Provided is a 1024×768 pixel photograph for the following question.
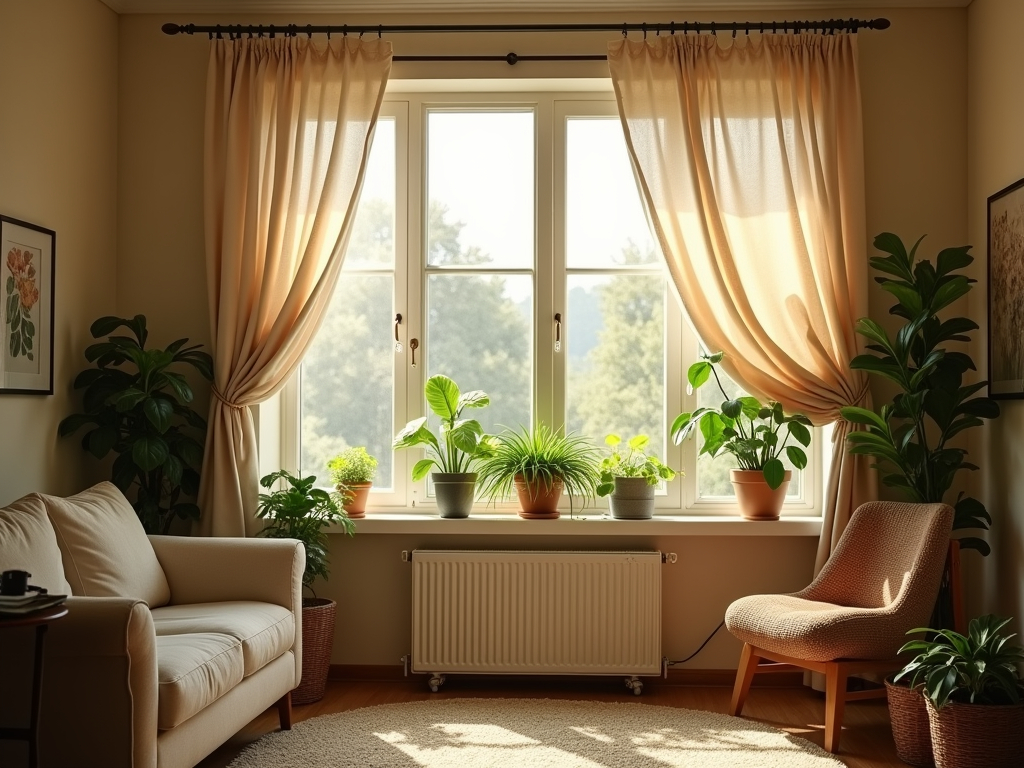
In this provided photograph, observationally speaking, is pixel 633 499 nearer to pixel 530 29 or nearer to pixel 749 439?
pixel 749 439

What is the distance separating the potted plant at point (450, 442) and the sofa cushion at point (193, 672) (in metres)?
1.39

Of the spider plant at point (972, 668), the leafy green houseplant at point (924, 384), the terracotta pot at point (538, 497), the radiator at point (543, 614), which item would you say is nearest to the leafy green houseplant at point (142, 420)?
the radiator at point (543, 614)

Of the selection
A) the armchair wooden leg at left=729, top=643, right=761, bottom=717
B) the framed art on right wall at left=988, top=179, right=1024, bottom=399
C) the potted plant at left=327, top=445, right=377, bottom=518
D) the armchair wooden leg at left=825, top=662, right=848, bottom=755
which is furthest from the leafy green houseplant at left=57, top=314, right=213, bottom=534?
the framed art on right wall at left=988, top=179, right=1024, bottom=399

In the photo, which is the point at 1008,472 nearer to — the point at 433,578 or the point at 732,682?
the point at 732,682

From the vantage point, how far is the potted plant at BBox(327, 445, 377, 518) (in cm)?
429

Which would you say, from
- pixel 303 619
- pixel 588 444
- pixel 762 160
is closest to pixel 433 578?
pixel 303 619

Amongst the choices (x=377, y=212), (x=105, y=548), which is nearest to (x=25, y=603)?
(x=105, y=548)

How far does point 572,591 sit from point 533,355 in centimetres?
107

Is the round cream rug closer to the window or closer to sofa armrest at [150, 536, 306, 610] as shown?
sofa armrest at [150, 536, 306, 610]

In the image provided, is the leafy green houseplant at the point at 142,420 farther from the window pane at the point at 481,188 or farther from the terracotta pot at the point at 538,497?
the terracotta pot at the point at 538,497

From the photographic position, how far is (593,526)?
4195mm

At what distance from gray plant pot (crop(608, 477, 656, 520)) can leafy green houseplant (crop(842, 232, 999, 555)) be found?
2.87ft

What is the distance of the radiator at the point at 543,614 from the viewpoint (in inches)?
165

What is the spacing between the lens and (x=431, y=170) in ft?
15.1
